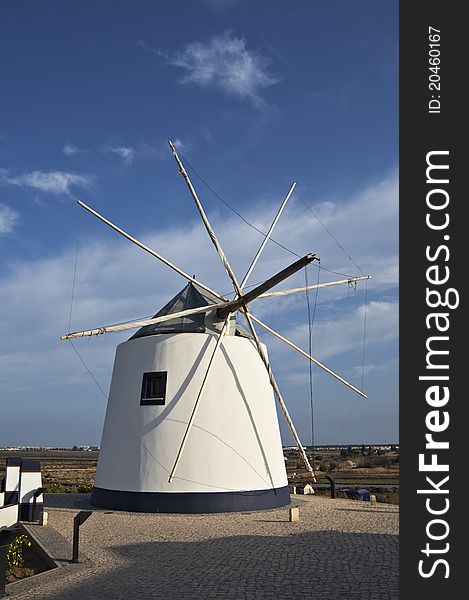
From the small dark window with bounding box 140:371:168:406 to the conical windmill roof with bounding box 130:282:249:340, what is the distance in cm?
135

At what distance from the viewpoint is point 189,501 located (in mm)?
15531

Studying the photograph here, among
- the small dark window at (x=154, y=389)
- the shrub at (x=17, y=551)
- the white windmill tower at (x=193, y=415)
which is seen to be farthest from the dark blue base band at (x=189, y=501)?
the shrub at (x=17, y=551)

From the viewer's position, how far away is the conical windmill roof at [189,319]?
56.4 ft

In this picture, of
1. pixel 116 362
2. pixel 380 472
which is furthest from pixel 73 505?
pixel 380 472

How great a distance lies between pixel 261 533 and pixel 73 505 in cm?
768

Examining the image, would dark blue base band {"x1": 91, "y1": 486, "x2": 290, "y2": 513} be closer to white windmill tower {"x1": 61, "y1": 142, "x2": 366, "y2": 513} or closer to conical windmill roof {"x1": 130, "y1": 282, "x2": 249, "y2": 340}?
white windmill tower {"x1": 61, "y1": 142, "x2": 366, "y2": 513}

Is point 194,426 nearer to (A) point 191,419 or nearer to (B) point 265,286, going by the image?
(A) point 191,419

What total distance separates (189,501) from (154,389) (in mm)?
3159

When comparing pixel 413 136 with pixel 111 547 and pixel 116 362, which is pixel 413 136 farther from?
pixel 116 362

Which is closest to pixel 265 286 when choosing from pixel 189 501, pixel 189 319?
pixel 189 319

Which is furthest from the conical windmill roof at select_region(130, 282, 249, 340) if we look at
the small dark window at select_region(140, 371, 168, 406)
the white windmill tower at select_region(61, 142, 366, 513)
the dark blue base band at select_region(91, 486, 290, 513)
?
the dark blue base band at select_region(91, 486, 290, 513)

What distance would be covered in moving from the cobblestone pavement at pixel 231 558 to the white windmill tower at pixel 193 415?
0.81 m

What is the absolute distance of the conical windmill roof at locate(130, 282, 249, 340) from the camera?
677 inches

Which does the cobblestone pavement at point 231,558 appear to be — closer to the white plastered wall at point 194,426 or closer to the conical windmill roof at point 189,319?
the white plastered wall at point 194,426
